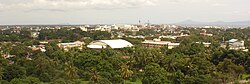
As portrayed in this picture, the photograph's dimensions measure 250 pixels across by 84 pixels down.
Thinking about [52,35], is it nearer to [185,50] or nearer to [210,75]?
[185,50]

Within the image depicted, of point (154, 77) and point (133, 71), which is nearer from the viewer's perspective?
point (154, 77)

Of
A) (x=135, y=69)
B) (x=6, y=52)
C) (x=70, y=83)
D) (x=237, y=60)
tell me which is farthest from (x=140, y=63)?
(x=6, y=52)

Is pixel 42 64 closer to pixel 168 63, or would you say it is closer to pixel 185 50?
pixel 168 63

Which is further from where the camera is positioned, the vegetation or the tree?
the vegetation

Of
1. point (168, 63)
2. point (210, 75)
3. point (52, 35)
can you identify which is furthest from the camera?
point (52, 35)

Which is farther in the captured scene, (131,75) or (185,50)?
(185,50)

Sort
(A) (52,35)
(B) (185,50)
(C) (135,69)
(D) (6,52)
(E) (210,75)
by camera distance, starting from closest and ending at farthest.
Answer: (E) (210,75) → (C) (135,69) → (B) (185,50) → (D) (6,52) → (A) (52,35)

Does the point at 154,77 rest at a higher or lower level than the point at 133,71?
higher

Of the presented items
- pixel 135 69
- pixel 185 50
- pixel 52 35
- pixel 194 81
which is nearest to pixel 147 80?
pixel 194 81

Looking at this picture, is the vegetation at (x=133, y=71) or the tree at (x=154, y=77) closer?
the tree at (x=154, y=77)
